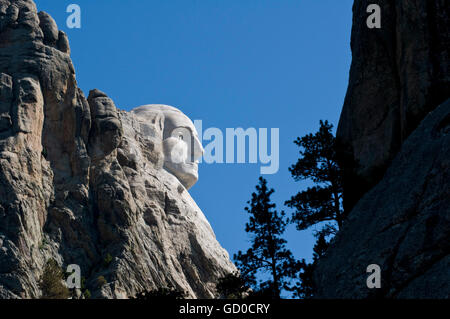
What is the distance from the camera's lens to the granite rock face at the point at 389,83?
91.7 ft

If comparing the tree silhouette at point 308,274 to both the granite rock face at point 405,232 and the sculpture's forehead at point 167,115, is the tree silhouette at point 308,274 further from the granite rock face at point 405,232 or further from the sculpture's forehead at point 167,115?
the sculpture's forehead at point 167,115

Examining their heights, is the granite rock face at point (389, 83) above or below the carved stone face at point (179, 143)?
below

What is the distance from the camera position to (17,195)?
58469 mm

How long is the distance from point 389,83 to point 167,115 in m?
55.9

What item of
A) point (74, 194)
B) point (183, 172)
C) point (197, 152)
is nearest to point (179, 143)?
point (197, 152)

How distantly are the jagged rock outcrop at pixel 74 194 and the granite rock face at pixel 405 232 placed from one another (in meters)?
33.4

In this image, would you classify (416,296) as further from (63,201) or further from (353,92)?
(63,201)

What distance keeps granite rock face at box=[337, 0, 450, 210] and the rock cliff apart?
0.04 m

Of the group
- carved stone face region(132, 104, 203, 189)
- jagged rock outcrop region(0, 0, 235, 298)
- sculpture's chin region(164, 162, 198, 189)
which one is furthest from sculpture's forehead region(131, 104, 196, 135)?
jagged rock outcrop region(0, 0, 235, 298)

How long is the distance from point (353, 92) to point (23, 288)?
99.1ft

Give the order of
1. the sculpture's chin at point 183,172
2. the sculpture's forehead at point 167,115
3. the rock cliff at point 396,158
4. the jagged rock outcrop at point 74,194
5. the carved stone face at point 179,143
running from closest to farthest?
the rock cliff at point 396,158, the jagged rock outcrop at point 74,194, the sculpture's chin at point 183,172, the carved stone face at point 179,143, the sculpture's forehead at point 167,115

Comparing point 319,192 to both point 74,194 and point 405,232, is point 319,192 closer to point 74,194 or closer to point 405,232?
point 405,232

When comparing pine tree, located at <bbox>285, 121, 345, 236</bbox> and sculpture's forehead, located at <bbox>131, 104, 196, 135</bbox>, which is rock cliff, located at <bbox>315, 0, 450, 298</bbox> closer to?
pine tree, located at <bbox>285, 121, 345, 236</bbox>

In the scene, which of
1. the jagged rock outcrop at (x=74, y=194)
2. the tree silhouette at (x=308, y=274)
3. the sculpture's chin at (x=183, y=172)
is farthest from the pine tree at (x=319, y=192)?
the sculpture's chin at (x=183, y=172)
